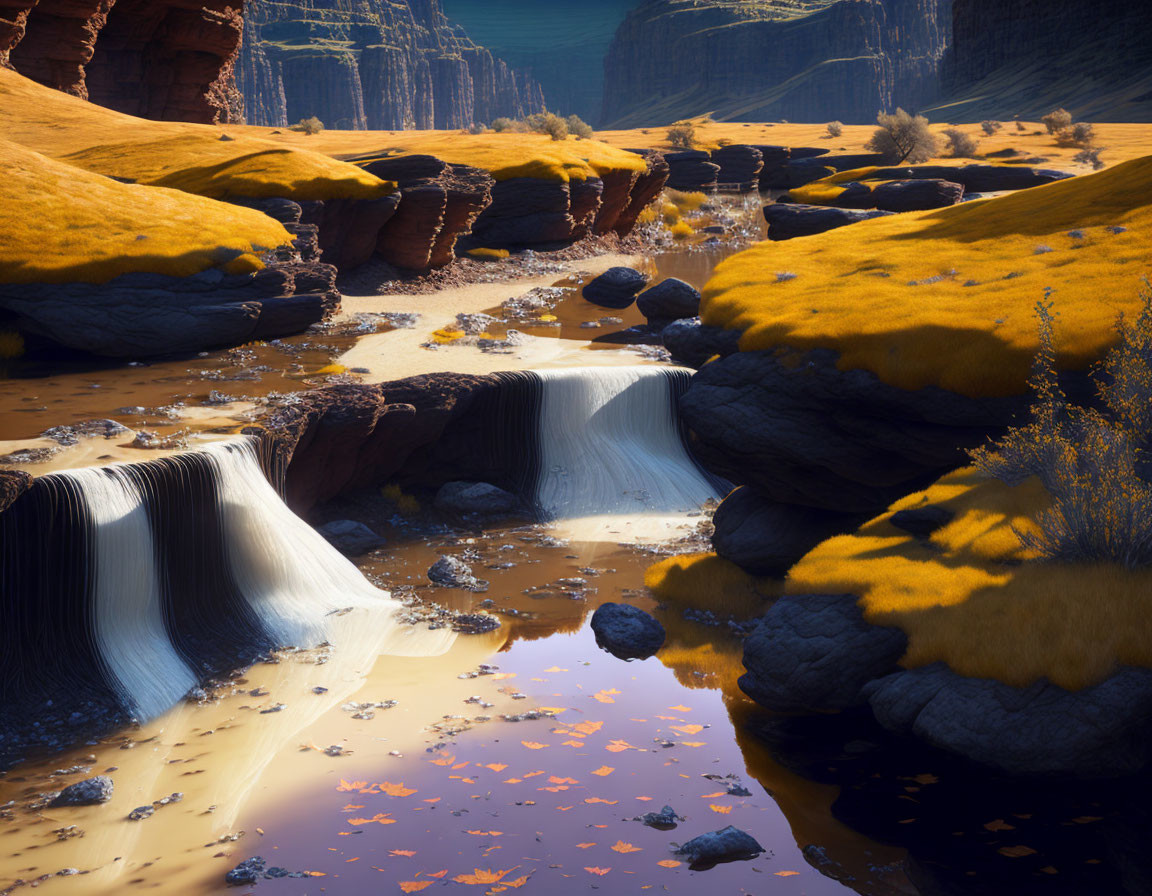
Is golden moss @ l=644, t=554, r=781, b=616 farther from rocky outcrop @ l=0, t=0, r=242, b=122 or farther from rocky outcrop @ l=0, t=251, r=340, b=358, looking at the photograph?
rocky outcrop @ l=0, t=0, r=242, b=122

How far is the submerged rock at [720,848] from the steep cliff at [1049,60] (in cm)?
8831

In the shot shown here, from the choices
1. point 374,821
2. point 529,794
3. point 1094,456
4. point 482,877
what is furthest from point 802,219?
point 482,877

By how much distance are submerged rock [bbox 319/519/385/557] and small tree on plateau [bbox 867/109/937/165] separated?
176ft

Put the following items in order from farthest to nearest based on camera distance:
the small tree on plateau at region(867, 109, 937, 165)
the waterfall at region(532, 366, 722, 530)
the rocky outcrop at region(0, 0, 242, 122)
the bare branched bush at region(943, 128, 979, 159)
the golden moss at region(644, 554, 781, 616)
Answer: the small tree on plateau at region(867, 109, 937, 165) < the bare branched bush at region(943, 128, 979, 159) < the rocky outcrop at region(0, 0, 242, 122) < the waterfall at region(532, 366, 722, 530) < the golden moss at region(644, 554, 781, 616)

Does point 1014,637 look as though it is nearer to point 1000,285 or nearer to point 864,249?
point 1000,285

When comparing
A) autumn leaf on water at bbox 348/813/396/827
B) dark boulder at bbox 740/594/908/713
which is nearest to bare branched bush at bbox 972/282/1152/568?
dark boulder at bbox 740/594/908/713

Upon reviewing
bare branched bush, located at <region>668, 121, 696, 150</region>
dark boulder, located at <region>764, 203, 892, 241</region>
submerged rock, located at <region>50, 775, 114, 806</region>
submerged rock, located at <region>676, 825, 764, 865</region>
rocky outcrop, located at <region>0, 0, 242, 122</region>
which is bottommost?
submerged rock, located at <region>676, 825, 764, 865</region>

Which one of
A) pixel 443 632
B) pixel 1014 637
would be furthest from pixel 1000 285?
pixel 443 632

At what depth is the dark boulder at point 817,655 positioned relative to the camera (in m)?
10.4

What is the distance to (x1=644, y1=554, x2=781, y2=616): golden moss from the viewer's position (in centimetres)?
1537

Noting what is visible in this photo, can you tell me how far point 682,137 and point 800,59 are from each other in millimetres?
102086

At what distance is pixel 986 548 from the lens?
432 inches

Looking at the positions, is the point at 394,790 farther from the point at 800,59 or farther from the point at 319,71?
the point at 319,71

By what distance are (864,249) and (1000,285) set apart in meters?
4.66
